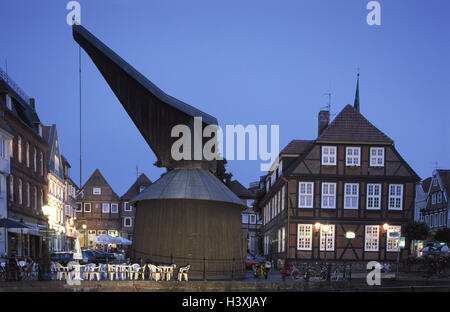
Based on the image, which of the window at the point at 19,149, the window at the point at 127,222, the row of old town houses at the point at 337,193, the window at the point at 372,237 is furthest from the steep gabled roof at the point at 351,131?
the window at the point at 127,222

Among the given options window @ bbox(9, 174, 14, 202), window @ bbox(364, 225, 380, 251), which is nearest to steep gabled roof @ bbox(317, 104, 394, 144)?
window @ bbox(364, 225, 380, 251)

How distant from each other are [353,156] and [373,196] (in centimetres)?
311

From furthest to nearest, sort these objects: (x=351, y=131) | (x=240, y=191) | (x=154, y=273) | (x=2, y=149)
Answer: (x=240, y=191), (x=351, y=131), (x=2, y=149), (x=154, y=273)

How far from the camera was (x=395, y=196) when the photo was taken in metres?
34.9

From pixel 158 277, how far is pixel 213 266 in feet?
11.8

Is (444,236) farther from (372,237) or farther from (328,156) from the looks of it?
(328,156)

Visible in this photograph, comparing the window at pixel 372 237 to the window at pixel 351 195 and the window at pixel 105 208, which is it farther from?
the window at pixel 105 208

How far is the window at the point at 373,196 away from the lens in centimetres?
3475

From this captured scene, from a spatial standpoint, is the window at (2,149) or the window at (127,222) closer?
the window at (2,149)

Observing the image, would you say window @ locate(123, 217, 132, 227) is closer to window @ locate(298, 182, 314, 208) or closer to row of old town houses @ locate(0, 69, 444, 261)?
row of old town houses @ locate(0, 69, 444, 261)

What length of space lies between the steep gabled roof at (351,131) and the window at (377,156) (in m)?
0.67

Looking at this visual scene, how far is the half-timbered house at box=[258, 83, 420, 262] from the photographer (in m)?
34.3

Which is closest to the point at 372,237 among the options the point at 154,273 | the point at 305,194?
the point at 305,194
